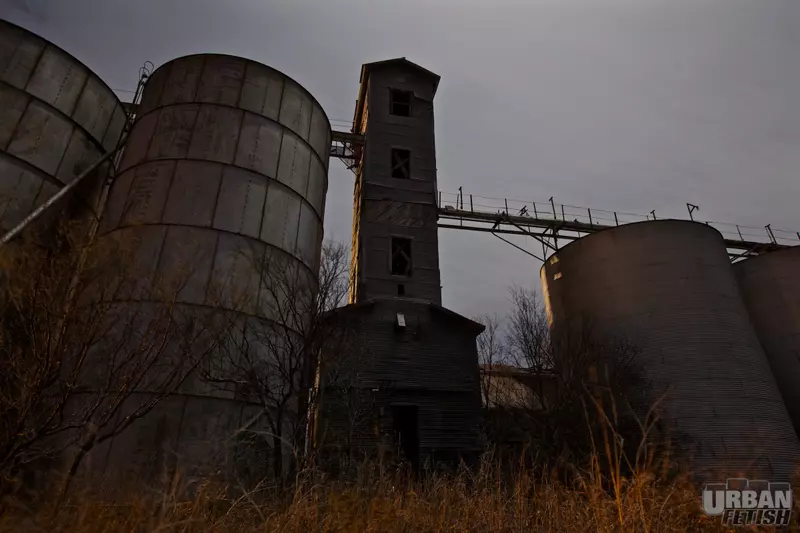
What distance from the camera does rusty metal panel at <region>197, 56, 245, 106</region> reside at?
49.4 feet

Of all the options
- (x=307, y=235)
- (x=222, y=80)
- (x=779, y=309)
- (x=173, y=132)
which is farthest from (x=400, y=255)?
(x=779, y=309)

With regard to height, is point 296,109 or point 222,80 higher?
point 222,80

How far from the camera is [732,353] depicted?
678 inches

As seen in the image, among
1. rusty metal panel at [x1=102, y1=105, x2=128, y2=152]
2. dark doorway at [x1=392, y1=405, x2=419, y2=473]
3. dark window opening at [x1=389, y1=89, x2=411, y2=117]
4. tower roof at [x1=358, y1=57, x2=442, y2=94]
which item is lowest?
dark doorway at [x1=392, y1=405, x2=419, y2=473]

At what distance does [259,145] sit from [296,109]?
2.62 m

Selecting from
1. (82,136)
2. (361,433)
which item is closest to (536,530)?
(361,433)

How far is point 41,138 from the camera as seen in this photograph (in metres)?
13.8

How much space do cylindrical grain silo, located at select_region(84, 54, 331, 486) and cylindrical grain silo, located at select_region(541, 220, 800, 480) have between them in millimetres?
12311

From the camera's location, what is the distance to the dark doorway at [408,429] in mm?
16594

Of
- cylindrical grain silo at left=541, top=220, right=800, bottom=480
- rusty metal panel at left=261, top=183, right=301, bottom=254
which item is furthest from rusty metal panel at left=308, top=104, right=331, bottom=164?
cylindrical grain silo at left=541, top=220, right=800, bottom=480

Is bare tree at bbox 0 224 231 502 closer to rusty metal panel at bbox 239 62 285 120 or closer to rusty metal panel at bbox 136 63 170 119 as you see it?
rusty metal panel at bbox 136 63 170 119

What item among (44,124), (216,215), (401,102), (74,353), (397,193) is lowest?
(74,353)

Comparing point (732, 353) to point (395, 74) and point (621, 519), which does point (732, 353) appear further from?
point (395, 74)

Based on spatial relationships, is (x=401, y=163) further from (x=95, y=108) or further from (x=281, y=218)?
(x=95, y=108)
